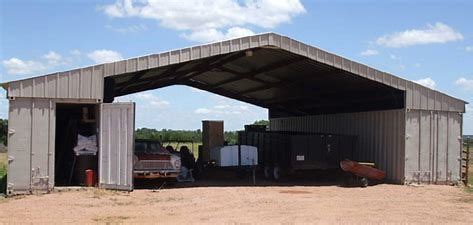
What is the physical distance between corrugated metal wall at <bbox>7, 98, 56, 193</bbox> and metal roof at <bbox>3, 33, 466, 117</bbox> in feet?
1.34

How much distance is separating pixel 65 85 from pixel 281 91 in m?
14.8

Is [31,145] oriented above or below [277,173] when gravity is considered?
above

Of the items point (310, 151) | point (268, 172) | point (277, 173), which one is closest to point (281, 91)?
point (268, 172)

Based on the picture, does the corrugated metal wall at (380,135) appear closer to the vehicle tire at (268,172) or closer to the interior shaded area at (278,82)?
the interior shaded area at (278,82)

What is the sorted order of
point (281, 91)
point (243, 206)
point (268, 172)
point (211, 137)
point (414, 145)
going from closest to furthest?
point (243, 206), point (414, 145), point (268, 172), point (211, 137), point (281, 91)

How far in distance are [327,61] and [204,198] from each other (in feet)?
23.1

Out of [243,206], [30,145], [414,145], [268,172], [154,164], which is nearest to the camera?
[243,206]

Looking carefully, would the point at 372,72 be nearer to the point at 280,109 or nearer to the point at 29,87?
the point at 29,87

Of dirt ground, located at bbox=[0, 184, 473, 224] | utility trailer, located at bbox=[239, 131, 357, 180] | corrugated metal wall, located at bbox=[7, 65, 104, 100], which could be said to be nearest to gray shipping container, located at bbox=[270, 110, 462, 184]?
utility trailer, located at bbox=[239, 131, 357, 180]

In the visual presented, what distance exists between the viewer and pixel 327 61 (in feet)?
66.1

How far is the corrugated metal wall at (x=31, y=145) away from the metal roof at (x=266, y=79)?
16.1 inches

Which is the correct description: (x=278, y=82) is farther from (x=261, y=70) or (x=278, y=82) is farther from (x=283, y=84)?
(x=261, y=70)

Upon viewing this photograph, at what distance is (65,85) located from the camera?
17219 mm

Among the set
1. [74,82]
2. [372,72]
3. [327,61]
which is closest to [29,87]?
[74,82]
